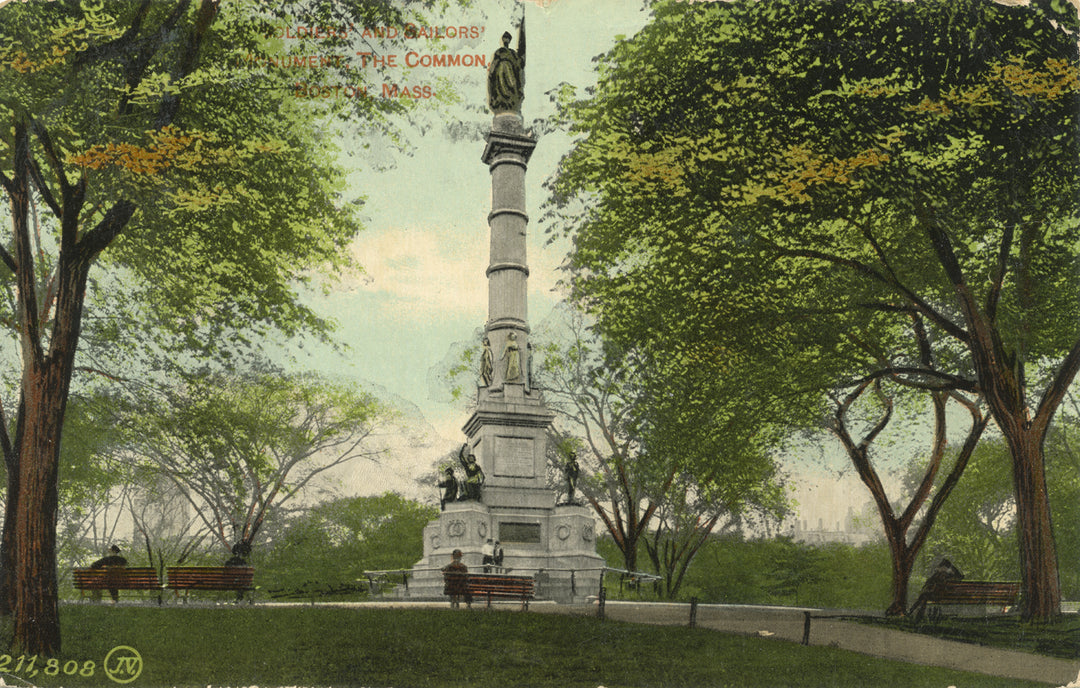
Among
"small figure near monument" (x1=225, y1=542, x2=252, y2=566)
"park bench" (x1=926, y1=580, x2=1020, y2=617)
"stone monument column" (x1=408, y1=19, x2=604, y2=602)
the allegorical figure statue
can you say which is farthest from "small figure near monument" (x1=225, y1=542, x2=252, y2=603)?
"park bench" (x1=926, y1=580, x2=1020, y2=617)

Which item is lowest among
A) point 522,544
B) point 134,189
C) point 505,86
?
point 522,544

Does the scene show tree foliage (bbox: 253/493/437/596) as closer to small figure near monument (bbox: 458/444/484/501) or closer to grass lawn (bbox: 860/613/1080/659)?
small figure near monument (bbox: 458/444/484/501)

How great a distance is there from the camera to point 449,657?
9555mm

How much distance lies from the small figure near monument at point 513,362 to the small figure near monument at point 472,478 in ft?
6.17

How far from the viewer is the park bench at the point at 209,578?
1234cm

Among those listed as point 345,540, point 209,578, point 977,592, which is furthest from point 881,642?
point 345,540

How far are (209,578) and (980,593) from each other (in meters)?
11.4

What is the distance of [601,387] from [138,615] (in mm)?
13891

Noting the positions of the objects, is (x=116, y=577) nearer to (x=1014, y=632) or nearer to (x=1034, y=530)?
(x=1014, y=632)

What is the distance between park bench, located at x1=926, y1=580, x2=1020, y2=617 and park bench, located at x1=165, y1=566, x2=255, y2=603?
10367 millimetres

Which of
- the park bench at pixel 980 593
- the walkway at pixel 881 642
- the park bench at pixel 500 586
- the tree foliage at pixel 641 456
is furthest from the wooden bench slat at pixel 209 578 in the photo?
the park bench at pixel 980 593

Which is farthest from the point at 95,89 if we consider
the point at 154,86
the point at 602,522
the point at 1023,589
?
the point at 602,522

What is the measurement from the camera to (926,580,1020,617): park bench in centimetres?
1198

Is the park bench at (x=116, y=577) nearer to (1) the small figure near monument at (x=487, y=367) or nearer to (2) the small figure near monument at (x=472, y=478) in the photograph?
(2) the small figure near monument at (x=472, y=478)
